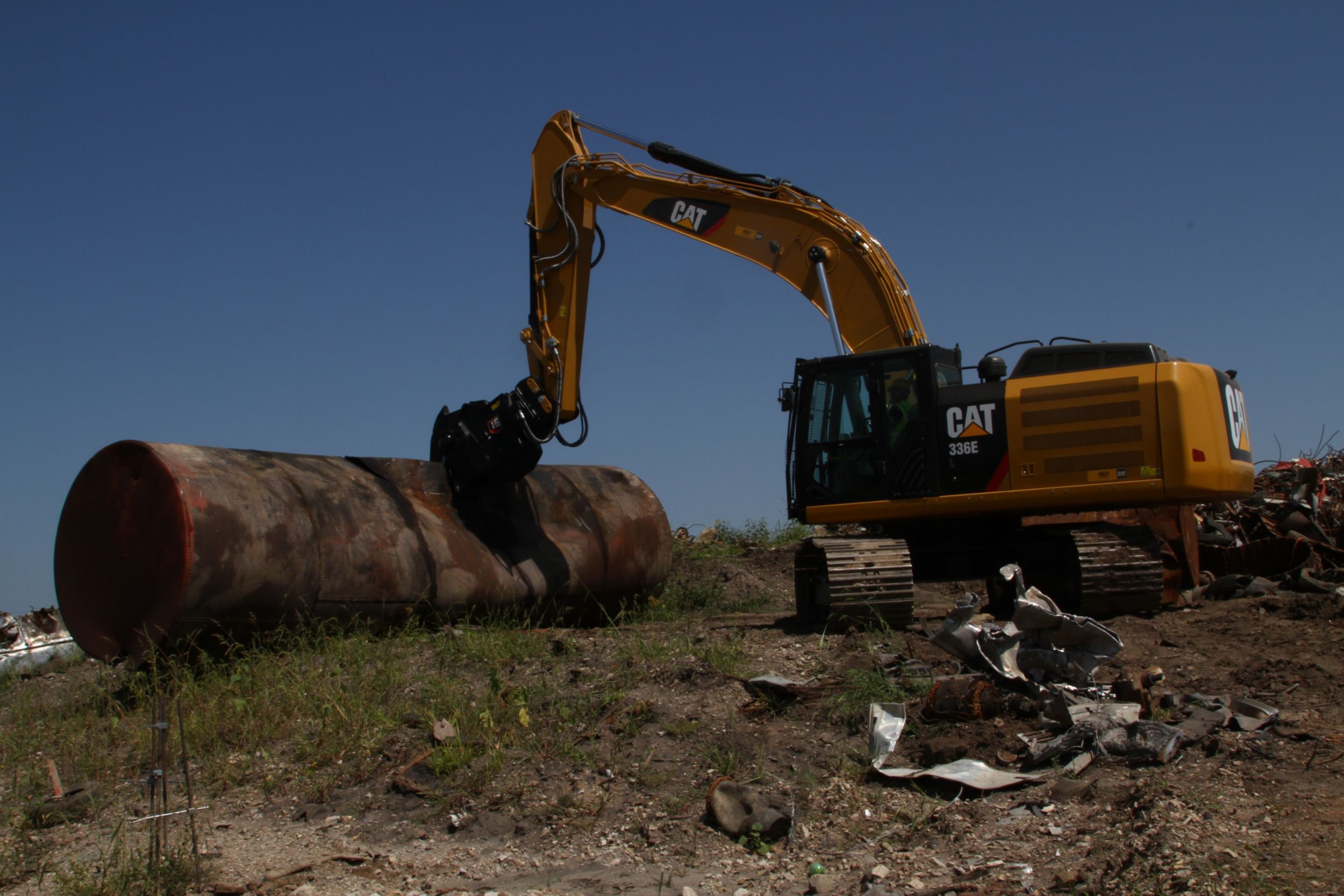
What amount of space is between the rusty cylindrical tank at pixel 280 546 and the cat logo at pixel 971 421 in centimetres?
340

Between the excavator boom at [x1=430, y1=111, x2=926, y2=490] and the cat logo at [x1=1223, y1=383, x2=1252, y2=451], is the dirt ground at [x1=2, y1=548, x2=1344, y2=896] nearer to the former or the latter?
the cat logo at [x1=1223, y1=383, x2=1252, y2=451]

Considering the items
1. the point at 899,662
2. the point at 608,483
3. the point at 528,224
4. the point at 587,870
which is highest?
the point at 528,224

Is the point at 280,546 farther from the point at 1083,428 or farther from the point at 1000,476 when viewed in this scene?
the point at 1083,428

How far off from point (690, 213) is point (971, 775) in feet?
20.4

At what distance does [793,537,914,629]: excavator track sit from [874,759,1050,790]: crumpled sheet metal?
8.91 feet

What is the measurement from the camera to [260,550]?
7.23 metres

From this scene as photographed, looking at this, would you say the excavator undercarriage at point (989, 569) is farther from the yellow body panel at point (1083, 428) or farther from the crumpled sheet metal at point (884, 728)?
the crumpled sheet metal at point (884, 728)

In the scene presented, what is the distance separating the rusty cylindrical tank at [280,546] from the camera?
7.00 meters

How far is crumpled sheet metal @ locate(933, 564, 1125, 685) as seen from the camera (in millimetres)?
5871

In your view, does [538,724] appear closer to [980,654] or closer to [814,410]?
[980,654]

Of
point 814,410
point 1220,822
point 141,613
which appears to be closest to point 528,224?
point 814,410

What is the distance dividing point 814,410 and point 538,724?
4038mm

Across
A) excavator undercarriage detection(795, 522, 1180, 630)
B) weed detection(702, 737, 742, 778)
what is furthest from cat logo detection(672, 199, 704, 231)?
weed detection(702, 737, 742, 778)

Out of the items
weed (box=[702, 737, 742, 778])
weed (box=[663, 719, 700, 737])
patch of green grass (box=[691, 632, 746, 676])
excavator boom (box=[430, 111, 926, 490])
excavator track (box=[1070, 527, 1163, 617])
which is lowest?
weed (box=[702, 737, 742, 778])
